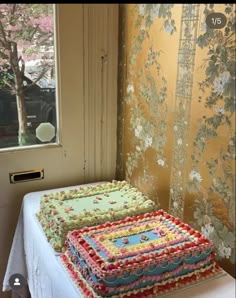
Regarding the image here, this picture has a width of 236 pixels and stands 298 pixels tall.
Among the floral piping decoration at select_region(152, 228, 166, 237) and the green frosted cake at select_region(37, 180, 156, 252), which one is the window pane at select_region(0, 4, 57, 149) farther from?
the floral piping decoration at select_region(152, 228, 166, 237)

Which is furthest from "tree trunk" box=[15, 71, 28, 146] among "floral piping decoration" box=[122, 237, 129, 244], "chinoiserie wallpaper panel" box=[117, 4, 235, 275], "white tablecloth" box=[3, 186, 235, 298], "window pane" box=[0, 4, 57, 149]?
"floral piping decoration" box=[122, 237, 129, 244]

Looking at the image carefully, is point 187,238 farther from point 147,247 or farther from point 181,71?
point 181,71

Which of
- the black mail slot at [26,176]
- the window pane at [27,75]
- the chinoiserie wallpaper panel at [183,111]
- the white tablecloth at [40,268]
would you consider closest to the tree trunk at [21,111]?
the window pane at [27,75]

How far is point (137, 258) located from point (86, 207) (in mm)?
413

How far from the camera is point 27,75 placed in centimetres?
155

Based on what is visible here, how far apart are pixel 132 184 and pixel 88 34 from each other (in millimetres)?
704

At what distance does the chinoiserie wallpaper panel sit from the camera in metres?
1.07

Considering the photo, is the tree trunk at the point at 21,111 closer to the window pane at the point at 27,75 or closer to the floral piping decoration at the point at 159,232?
the window pane at the point at 27,75

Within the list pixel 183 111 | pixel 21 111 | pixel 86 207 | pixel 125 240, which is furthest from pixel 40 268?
pixel 183 111

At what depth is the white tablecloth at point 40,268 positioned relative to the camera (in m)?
1.04

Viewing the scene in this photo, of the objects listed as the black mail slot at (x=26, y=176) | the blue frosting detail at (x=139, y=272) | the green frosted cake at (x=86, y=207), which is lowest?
the blue frosting detail at (x=139, y=272)

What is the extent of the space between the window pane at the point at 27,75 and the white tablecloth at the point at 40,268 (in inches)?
11.4

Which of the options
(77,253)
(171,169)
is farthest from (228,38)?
(77,253)

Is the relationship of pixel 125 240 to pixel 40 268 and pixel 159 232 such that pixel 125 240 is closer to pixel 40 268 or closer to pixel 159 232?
pixel 159 232
